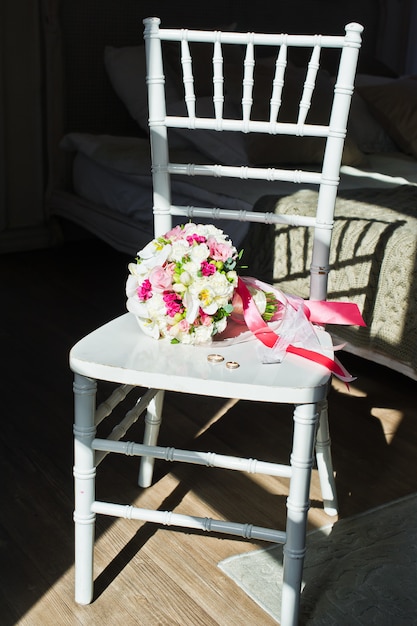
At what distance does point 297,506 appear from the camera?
1.34m

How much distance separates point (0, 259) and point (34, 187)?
0.41 meters

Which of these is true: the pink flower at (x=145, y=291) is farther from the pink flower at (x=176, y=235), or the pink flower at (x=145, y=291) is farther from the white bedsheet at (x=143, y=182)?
the white bedsheet at (x=143, y=182)

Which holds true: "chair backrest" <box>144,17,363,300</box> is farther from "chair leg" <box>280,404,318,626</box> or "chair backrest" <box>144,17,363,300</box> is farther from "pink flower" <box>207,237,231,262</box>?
"chair leg" <box>280,404,318,626</box>

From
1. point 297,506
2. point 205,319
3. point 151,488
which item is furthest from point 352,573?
point 205,319

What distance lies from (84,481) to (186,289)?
15.5 inches

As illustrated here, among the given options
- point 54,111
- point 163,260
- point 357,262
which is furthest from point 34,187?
point 163,260

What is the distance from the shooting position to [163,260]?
1439mm

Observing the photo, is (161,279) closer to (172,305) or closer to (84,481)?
(172,305)

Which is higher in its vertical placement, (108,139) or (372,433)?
(108,139)

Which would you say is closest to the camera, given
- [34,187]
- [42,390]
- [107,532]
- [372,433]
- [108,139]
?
[107,532]

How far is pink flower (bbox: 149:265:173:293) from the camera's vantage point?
1.41m

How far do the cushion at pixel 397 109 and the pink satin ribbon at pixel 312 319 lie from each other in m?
2.10

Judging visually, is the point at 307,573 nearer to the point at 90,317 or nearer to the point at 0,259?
the point at 90,317

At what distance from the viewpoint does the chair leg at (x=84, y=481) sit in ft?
4.54
